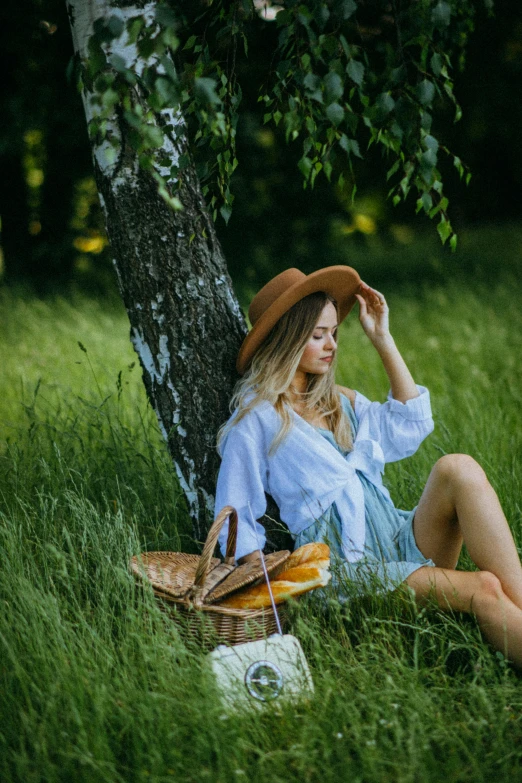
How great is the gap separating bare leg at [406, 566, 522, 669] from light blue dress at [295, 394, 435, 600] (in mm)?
83

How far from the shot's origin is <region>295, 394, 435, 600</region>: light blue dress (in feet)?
→ 8.31

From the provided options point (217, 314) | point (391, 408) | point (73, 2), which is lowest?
point (391, 408)

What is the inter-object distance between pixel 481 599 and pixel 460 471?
424 millimetres

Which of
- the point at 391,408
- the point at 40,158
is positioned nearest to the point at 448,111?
the point at 40,158

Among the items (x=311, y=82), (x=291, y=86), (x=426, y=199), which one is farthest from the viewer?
(x=291, y=86)

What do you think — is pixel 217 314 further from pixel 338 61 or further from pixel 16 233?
pixel 16 233

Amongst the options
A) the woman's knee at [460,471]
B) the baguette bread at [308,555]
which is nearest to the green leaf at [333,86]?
the woman's knee at [460,471]

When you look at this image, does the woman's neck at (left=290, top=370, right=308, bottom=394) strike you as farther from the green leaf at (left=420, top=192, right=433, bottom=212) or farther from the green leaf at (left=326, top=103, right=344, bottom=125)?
the green leaf at (left=326, top=103, right=344, bottom=125)

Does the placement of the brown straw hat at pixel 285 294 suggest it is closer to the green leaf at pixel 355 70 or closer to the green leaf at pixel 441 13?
the green leaf at pixel 355 70

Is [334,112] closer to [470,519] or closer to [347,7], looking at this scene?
[347,7]

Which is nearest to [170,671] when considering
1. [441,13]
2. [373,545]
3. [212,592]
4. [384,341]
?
[212,592]

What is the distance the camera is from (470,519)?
8.20 feet

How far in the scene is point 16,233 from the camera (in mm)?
8938

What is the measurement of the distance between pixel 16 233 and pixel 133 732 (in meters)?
7.98
